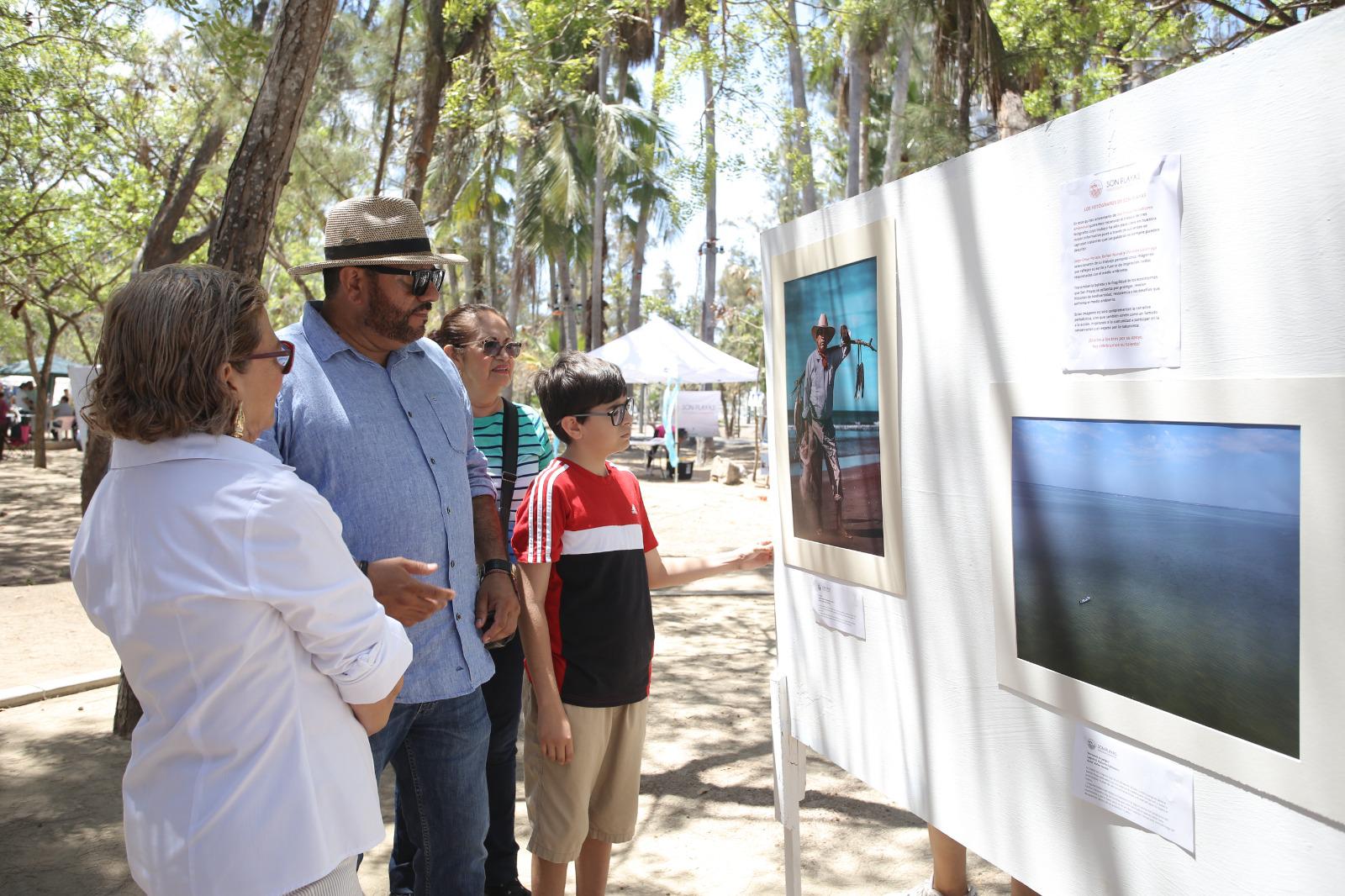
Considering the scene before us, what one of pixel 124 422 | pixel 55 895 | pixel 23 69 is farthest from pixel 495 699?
pixel 23 69

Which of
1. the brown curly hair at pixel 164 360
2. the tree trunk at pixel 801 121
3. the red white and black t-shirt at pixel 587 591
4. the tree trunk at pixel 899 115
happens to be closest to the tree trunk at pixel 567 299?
the tree trunk at pixel 801 121

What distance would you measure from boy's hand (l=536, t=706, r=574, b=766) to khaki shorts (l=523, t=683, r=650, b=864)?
0.05 metres

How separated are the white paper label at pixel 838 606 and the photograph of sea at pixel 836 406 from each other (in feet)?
0.34

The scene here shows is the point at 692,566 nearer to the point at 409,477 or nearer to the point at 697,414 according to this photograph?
the point at 409,477

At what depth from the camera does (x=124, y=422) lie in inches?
59.4

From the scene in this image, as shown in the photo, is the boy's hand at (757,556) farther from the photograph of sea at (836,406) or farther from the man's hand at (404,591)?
the man's hand at (404,591)

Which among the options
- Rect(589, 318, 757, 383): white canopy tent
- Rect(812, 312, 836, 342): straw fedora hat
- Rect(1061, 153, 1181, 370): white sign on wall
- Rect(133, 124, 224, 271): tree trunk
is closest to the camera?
Rect(1061, 153, 1181, 370): white sign on wall

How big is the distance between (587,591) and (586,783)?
0.50m

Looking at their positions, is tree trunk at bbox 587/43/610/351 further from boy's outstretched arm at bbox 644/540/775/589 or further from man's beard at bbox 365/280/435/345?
man's beard at bbox 365/280/435/345

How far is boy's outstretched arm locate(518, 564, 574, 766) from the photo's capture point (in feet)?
8.25

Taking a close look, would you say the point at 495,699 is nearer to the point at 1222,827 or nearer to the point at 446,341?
the point at 446,341

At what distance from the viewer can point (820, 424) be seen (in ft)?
7.54

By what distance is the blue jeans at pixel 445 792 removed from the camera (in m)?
2.29

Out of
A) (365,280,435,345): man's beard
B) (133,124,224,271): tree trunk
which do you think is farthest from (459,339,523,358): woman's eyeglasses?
(133,124,224,271): tree trunk
